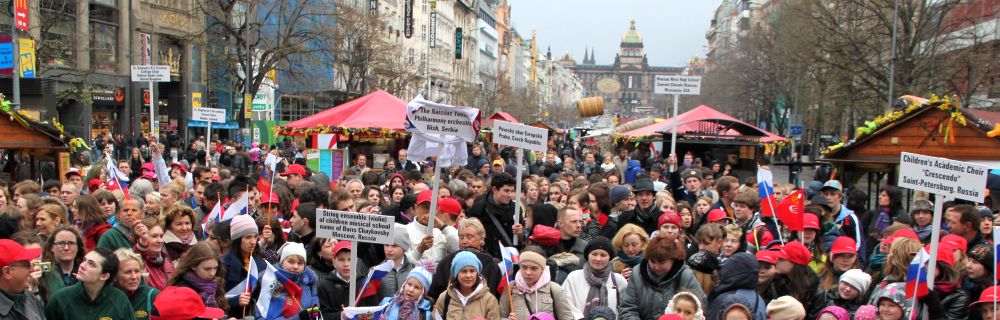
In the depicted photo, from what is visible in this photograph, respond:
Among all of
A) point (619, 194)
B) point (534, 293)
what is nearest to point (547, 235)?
point (534, 293)

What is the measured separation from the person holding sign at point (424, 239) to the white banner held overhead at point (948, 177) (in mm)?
3441

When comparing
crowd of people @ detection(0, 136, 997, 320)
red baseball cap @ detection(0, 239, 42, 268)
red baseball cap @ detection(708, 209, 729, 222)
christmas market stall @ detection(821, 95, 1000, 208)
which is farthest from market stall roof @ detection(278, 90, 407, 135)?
red baseball cap @ detection(0, 239, 42, 268)

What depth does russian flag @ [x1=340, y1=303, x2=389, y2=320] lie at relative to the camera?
6180 millimetres

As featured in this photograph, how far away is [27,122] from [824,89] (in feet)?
112

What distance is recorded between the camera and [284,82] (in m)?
49.0

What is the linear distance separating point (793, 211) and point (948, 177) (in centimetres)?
188

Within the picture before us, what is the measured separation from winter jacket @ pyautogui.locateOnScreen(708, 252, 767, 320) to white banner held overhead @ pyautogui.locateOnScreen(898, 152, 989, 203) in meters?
1.45

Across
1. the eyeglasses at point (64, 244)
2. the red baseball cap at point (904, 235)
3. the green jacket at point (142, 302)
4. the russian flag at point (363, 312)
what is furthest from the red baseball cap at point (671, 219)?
the eyeglasses at point (64, 244)

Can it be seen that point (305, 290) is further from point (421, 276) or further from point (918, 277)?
point (918, 277)

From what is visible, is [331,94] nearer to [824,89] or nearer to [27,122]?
[824,89]

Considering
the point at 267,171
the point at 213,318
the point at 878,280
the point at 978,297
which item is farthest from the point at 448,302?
the point at 267,171

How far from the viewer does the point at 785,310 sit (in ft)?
19.0

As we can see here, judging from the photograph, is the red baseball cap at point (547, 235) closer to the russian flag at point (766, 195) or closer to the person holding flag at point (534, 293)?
the person holding flag at point (534, 293)

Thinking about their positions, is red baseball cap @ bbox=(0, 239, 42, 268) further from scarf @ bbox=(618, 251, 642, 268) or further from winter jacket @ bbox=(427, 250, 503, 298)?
scarf @ bbox=(618, 251, 642, 268)
